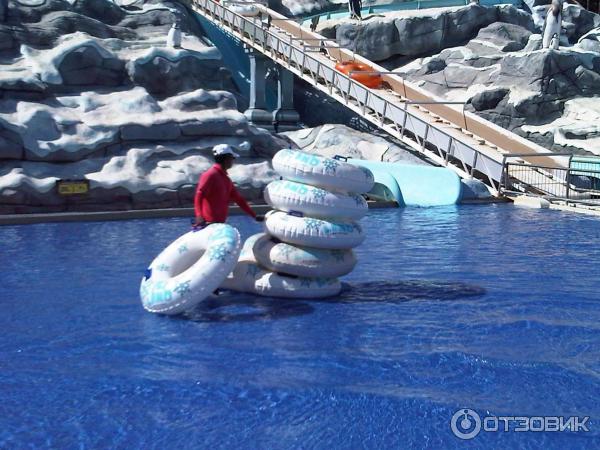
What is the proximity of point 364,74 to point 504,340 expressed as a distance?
15977 millimetres

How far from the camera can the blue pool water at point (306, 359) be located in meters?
3.72

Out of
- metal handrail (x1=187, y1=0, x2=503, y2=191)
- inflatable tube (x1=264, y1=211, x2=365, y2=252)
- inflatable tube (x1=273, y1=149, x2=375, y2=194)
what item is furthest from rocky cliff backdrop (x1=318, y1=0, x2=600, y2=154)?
inflatable tube (x1=264, y1=211, x2=365, y2=252)

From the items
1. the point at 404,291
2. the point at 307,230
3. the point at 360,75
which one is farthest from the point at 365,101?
the point at 307,230

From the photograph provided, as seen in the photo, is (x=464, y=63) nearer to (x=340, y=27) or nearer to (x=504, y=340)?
(x=340, y=27)

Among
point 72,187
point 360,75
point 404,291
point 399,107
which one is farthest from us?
point 360,75

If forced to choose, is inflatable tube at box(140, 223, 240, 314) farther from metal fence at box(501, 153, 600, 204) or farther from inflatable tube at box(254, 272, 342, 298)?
metal fence at box(501, 153, 600, 204)

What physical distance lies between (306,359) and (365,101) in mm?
15104

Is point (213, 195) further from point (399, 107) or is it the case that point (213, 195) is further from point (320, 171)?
point (399, 107)

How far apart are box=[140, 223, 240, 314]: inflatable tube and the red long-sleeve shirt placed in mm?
217

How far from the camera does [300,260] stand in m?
6.32

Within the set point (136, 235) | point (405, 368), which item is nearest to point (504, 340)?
point (405, 368)

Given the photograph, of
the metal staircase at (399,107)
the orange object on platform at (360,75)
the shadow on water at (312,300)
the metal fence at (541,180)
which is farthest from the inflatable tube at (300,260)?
the orange object on platform at (360,75)

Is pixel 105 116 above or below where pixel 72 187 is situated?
above

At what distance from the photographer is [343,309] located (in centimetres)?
609
